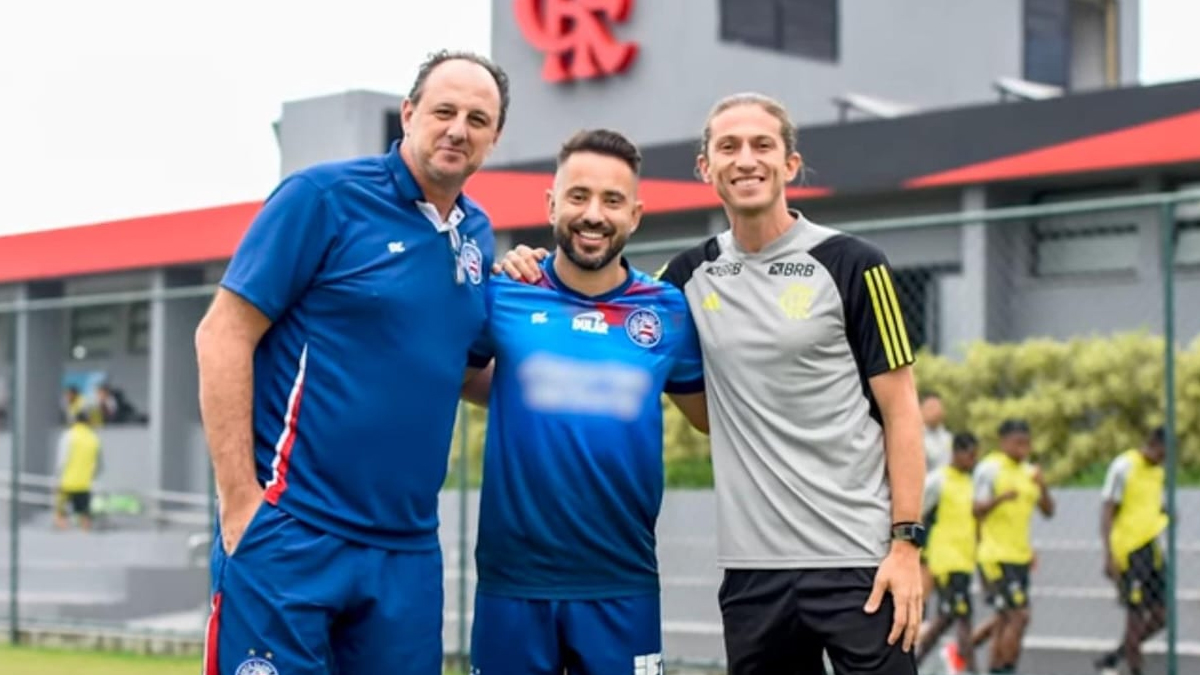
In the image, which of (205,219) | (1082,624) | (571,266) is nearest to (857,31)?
Result: (205,219)

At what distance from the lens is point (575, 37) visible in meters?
25.0

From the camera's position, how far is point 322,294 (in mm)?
4348

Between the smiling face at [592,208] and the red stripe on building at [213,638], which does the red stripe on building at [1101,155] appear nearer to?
the smiling face at [592,208]

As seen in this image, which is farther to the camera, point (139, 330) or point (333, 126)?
point (139, 330)

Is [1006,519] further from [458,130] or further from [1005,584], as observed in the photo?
[458,130]

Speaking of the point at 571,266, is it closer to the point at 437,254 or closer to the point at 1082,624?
the point at 437,254

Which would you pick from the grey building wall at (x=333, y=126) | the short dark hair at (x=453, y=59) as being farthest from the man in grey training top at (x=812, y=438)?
the grey building wall at (x=333, y=126)

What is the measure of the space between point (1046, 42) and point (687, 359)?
25063 mm

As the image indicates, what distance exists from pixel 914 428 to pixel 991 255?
1280cm

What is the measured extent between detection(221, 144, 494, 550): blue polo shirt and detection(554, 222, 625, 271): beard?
0.44 m

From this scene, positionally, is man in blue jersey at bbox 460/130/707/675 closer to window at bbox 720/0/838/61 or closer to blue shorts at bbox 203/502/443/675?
blue shorts at bbox 203/502/443/675

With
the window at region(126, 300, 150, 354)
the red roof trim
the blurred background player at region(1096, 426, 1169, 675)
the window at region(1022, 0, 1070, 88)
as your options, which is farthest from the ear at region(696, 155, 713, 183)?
the window at region(1022, 0, 1070, 88)

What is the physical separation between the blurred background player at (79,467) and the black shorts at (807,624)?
13807 millimetres

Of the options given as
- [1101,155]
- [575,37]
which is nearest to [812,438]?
[1101,155]
